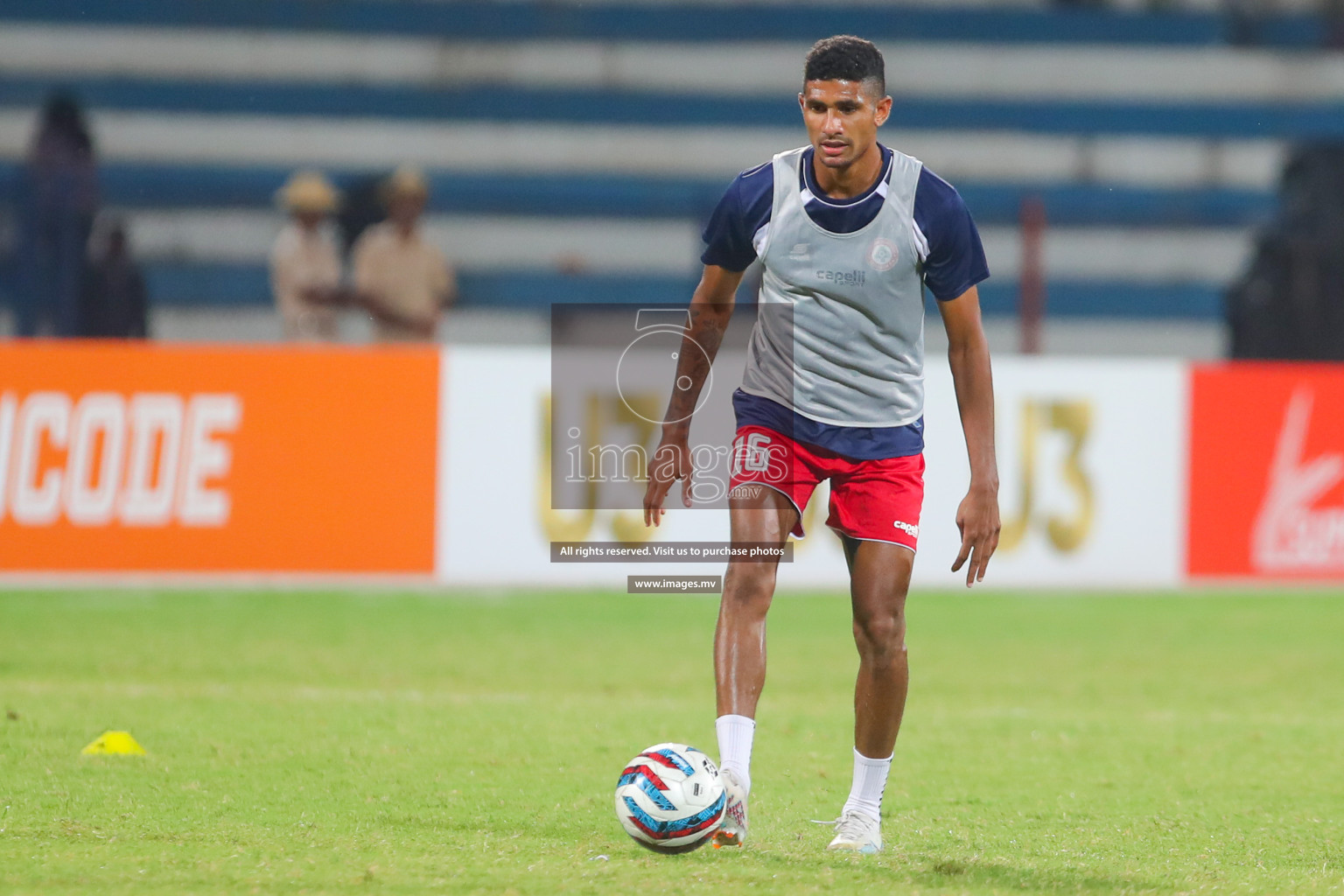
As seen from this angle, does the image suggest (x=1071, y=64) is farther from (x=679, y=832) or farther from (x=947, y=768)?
(x=679, y=832)

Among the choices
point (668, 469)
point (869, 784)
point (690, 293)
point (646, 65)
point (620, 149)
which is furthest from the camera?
point (646, 65)

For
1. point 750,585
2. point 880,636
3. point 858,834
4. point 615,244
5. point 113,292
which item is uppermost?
point 615,244

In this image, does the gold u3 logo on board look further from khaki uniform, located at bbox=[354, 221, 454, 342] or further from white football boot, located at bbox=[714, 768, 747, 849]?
white football boot, located at bbox=[714, 768, 747, 849]

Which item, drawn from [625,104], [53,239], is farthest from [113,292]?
[625,104]

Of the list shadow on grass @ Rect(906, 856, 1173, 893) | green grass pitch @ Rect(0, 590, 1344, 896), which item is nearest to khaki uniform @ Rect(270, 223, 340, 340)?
green grass pitch @ Rect(0, 590, 1344, 896)

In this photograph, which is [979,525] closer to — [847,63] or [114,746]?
[847,63]

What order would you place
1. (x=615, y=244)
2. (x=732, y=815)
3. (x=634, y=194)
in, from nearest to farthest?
(x=732, y=815) → (x=615, y=244) → (x=634, y=194)

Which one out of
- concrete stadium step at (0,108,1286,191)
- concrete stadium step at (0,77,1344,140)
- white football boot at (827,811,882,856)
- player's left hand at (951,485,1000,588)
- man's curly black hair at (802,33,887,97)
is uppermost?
concrete stadium step at (0,77,1344,140)

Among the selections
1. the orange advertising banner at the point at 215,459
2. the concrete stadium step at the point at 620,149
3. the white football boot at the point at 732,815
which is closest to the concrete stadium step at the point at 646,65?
the concrete stadium step at the point at 620,149

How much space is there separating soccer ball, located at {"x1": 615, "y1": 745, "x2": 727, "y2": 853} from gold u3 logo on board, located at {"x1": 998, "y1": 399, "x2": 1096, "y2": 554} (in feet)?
22.2

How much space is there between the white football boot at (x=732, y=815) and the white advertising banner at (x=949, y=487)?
553 cm

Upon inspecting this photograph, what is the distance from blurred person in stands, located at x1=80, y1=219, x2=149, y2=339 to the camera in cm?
1150

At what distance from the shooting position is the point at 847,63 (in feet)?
14.7

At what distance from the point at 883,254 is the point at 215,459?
6.38 m
